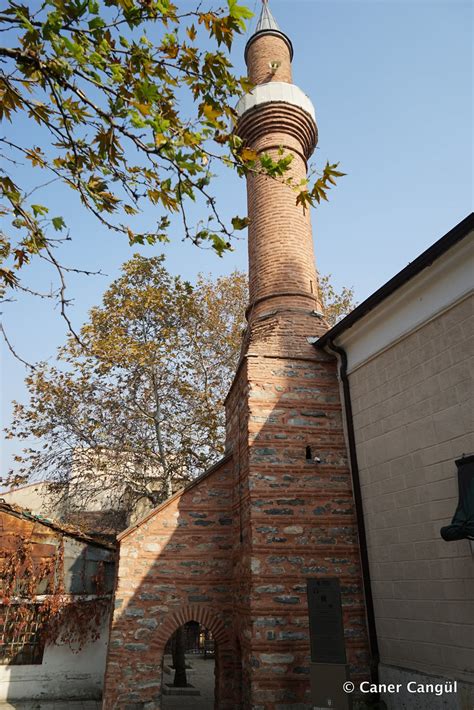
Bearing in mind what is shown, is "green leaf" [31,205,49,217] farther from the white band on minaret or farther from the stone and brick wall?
the white band on minaret

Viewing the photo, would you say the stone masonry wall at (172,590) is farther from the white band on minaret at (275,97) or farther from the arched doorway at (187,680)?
the white band on minaret at (275,97)

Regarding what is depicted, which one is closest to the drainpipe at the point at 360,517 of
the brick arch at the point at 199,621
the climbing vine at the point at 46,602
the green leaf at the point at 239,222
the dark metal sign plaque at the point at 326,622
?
the dark metal sign plaque at the point at 326,622

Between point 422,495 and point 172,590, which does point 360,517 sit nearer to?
point 422,495

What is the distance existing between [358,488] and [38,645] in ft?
20.6

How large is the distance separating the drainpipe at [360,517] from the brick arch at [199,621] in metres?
1.91

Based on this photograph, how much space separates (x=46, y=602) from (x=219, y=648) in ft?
11.9

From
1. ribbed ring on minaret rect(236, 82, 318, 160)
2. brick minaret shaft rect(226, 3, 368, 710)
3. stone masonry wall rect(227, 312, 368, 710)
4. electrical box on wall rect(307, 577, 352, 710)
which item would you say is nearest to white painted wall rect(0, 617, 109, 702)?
brick minaret shaft rect(226, 3, 368, 710)

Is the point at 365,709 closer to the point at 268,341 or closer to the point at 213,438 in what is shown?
the point at 268,341

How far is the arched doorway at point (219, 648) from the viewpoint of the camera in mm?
6180

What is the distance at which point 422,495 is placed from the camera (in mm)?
5180

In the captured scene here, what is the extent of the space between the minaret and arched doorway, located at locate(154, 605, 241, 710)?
4.46 m

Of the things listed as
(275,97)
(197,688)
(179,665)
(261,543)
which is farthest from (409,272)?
(179,665)

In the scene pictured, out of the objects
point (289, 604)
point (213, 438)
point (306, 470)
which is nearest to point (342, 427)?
point (306, 470)

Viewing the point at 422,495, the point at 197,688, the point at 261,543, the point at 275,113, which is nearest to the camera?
the point at 422,495
